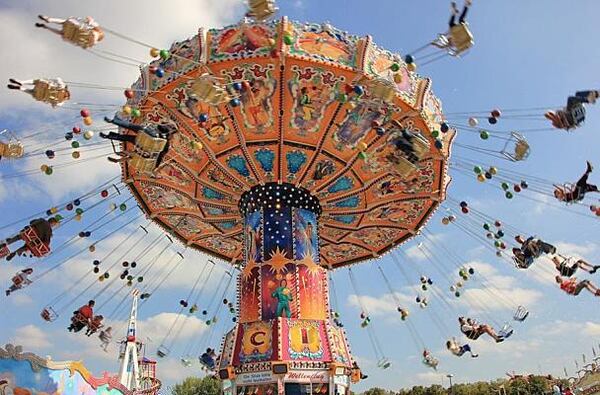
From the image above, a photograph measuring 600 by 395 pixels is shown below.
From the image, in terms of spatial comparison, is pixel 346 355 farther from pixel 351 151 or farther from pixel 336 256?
pixel 336 256

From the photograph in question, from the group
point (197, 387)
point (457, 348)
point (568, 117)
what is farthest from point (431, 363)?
point (197, 387)

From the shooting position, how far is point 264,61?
11.5 meters

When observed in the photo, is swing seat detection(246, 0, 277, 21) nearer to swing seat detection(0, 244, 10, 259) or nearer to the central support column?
the central support column

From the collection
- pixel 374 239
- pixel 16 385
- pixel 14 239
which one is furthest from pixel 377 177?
pixel 16 385

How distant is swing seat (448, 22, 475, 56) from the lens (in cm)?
953

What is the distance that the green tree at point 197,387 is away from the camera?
45.5 meters

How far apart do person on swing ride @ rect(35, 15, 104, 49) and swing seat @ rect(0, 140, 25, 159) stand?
3768mm

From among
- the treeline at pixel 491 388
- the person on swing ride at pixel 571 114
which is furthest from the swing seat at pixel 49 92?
the treeline at pixel 491 388

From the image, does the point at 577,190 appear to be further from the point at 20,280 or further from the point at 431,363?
the point at 20,280

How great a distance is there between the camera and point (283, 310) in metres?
13.0

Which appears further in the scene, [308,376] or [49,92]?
[308,376]

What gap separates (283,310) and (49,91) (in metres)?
7.07

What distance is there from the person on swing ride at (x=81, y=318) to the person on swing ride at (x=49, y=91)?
280 inches

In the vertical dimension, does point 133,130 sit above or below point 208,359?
above
